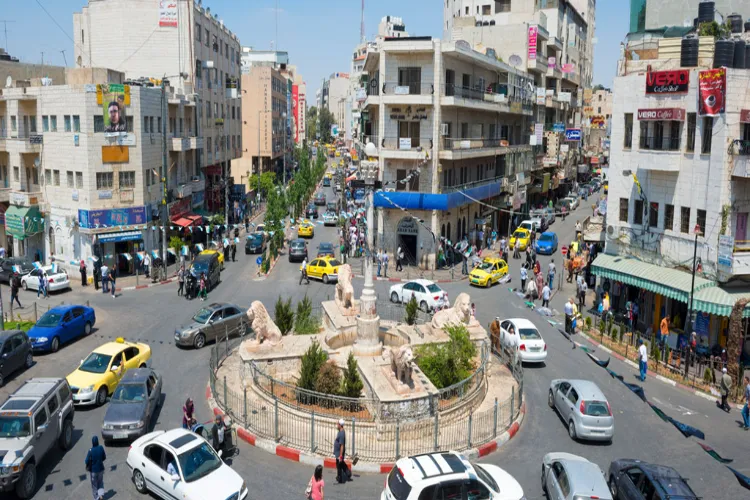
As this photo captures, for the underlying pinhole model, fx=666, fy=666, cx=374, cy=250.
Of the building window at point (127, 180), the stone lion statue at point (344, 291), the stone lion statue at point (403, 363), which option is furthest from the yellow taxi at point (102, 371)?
the building window at point (127, 180)

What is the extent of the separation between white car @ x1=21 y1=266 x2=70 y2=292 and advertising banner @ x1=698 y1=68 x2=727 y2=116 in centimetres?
3196

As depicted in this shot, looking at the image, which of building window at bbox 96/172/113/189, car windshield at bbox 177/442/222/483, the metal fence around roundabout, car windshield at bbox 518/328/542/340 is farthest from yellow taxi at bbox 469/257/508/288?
car windshield at bbox 177/442/222/483

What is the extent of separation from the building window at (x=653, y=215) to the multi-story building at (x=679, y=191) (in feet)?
0.15

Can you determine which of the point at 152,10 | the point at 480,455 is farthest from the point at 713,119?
the point at 152,10

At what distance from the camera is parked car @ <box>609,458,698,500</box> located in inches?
540

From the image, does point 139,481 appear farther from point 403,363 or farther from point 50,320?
point 50,320

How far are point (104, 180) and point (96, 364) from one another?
815 inches

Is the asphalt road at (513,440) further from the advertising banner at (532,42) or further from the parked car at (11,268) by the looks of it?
the advertising banner at (532,42)

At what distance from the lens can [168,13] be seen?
5381cm

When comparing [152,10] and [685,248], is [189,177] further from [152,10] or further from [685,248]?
[685,248]

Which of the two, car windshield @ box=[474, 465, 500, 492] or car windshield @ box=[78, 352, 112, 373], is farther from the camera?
car windshield @ box=[78, 352, 112, 373]

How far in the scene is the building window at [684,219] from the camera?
28078 millimetres

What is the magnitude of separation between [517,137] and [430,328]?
40.0m

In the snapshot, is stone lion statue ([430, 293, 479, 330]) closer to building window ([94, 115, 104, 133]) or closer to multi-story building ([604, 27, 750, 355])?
multi-story building ([604, 27, 750, 355])
